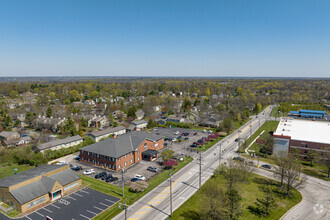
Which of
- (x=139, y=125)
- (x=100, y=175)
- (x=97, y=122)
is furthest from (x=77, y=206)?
(x=97, y=122)

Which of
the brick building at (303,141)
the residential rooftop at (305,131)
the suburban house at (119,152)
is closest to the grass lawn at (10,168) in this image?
Answer: the suburban house at (119,152)

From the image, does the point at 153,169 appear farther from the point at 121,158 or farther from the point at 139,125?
the point at 139,125

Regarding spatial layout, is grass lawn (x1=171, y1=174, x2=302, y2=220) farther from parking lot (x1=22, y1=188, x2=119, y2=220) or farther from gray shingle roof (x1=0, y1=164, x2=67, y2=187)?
gray shingle roof (x1=0, y1=164, x2=67, y2=187)

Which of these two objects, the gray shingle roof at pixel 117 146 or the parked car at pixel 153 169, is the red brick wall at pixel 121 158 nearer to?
the gray shingle roof at pixel 117 146

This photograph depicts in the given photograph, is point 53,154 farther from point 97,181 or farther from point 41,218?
point 41,218

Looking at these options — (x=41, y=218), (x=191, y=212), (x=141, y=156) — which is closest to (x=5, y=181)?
(x=41, y=218)

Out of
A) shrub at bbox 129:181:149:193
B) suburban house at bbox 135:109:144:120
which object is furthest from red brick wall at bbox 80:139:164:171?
suburban house at bbox 135:109:144:120
